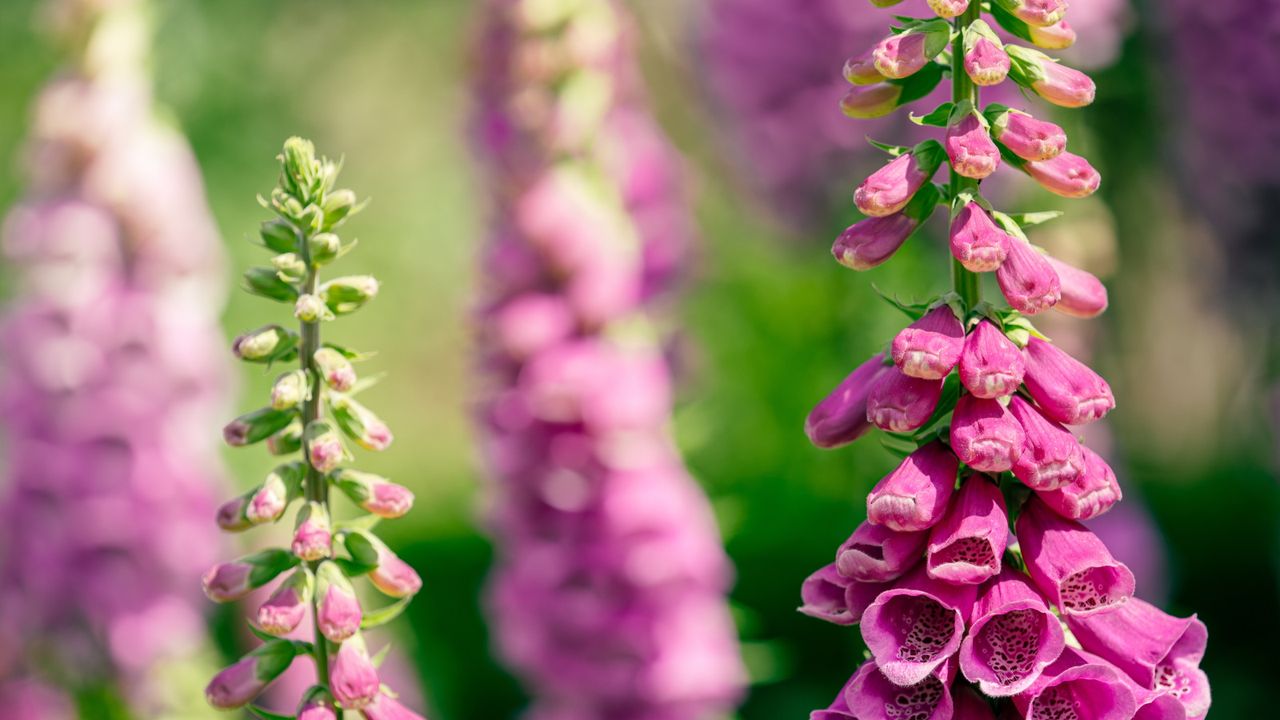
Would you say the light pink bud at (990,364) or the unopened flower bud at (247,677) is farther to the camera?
the unopened flower bud at (247,677)

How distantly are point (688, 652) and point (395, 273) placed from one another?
17.0 feet

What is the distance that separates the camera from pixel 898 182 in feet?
3.45

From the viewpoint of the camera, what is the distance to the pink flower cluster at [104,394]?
109 inches

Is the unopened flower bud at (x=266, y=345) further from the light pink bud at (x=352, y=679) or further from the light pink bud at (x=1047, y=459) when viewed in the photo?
the light pink bud at (x=1047, y=459)

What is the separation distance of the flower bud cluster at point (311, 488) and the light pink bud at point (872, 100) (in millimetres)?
388

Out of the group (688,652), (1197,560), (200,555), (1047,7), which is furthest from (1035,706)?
(1197,560)

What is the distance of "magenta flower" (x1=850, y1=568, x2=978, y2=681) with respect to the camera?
0.99 metres

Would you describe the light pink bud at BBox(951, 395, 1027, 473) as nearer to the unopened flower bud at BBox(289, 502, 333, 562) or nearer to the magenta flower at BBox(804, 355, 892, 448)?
the magenta flower at BBox(804, 355, 892, 448)

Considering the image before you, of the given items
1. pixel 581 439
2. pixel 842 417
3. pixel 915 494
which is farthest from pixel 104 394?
pixel 915 494

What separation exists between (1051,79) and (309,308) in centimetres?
57

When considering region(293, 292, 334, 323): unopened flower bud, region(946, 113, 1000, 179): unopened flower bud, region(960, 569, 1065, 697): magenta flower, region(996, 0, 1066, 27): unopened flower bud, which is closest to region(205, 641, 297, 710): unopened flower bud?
region(293, 292, 334, 323): unopened flower bud

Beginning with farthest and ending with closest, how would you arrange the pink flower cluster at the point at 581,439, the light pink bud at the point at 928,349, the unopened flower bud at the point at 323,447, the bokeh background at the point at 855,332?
1. the bokeh background at the point at 855,332
2. the pink flower cluster at the point at 581,439
3. the unopened flower bud at the point at 323,447
4. the light pink bud at the point at 928,349

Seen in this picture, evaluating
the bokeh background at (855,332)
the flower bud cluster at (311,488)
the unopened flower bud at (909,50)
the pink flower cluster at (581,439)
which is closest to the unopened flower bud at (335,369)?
the flower bud cluster at (311,488)

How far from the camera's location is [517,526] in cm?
242
